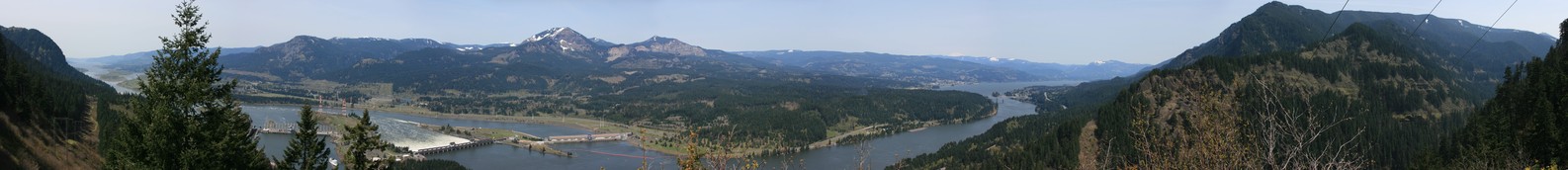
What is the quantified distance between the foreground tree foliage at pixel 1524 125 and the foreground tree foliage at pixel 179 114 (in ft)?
113

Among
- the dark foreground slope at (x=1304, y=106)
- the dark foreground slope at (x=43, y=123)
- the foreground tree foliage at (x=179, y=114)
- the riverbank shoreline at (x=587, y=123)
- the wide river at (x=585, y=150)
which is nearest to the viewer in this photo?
the foreground tree foliage at (x=179, y=114)

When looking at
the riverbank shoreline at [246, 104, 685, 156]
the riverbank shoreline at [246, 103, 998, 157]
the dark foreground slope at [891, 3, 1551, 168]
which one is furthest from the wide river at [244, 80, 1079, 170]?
the dark foreground slope at [891, 3, 1551, 168]

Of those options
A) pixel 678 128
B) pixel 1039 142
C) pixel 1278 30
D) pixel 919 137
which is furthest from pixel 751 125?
pixel 1278 30

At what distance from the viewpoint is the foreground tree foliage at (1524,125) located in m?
34.3

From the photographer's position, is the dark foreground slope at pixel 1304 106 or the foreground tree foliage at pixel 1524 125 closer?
the foreground tree foliage at pixel 1524 125

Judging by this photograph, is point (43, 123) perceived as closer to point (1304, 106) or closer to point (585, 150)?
point (585, 150)

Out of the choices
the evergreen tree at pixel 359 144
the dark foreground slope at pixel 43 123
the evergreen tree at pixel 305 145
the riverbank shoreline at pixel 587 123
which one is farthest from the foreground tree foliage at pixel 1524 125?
the riverbank shoreline at pixel 587 123

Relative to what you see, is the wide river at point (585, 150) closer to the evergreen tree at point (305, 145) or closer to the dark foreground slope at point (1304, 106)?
the dark foreground slope at point (1304, 106)

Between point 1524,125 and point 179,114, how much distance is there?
48473 millimetres

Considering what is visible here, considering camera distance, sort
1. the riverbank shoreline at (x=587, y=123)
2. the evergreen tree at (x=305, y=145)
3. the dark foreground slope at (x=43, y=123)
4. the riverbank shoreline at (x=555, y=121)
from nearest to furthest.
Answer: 1. the evergreen tree at (x=305, y=145)
2. the dark foreground slope at (x=43, y=123)
3. the riverbank shoreline at (x=587, y=123)
4. the riverbank shoreline at (x=555, y=121)

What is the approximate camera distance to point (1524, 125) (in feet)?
128

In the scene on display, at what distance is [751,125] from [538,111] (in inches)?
2112

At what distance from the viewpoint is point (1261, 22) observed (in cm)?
14088

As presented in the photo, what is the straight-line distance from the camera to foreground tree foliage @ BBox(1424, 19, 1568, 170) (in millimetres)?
34312
